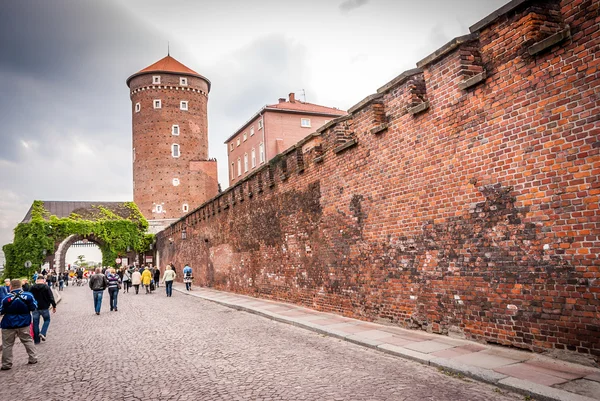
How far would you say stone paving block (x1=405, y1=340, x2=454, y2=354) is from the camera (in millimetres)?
6948

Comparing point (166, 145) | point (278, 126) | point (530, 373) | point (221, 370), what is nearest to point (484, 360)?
point (530, 373)

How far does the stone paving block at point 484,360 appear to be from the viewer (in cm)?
588

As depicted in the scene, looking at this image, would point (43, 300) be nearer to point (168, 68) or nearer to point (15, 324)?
point (15, 324)

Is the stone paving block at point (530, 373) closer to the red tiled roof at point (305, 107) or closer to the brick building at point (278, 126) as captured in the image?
the brick building at point (278, 126)

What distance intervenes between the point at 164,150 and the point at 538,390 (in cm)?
5633

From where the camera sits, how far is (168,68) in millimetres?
59344

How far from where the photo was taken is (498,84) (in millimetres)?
6785

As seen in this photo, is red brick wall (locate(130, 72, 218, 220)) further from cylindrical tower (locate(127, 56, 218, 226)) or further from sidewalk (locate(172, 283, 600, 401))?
sidewalk (locate(172, 283, 600, 401))

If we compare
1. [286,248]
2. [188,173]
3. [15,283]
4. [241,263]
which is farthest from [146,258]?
[15,283]

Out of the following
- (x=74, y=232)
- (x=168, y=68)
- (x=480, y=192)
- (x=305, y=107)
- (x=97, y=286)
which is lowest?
(x=97, y=286)

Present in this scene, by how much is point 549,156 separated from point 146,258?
47.6 metres

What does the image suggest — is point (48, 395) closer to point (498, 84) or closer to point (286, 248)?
point (498, 84)

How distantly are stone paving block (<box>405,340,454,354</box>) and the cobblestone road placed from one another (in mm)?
438

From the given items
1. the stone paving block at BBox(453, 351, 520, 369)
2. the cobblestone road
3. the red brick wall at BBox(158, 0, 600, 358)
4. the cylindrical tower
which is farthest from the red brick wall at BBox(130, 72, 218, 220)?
the stone paving block at BBox(453, 351, 520, 369)
